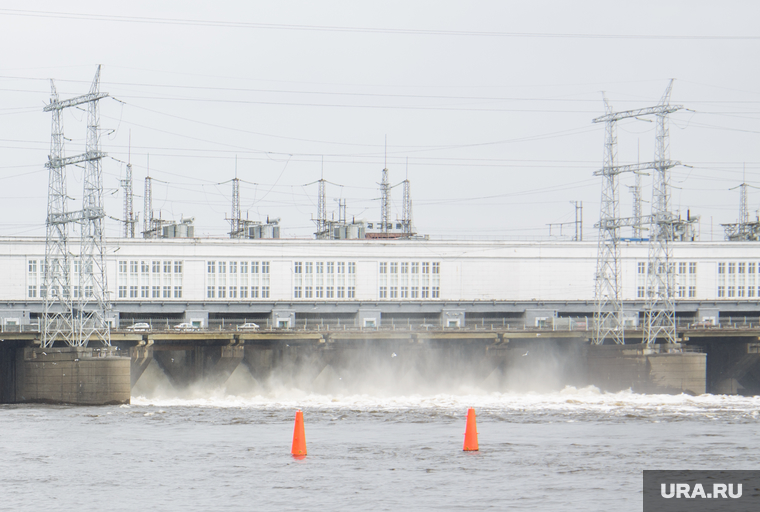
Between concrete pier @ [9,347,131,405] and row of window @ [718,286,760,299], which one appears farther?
row of window @ [718,286,760,299]

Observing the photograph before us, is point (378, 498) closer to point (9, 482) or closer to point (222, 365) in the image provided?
point (9, 482)

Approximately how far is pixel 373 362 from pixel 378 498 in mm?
62633

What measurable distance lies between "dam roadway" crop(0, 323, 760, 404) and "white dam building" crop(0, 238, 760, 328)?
11.9m

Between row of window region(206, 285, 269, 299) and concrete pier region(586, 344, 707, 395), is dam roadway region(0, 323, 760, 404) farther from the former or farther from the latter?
row of window region(206, 285, 269, 299)

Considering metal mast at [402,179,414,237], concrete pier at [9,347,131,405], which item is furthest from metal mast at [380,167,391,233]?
Answer: concrete pier at [9,347,131,405]

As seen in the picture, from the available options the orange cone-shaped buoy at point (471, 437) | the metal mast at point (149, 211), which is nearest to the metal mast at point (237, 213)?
the metal mast at point (149, 211)

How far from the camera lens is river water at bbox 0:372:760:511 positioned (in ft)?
95.6

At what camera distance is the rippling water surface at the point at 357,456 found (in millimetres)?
29156

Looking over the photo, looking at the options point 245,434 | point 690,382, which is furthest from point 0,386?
point 690,382

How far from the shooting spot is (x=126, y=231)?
5103 inches

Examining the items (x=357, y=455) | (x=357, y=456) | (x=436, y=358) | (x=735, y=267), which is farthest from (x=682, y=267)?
(x=357, y=456)

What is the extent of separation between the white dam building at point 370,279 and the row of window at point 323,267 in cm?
10

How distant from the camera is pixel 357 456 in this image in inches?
1540

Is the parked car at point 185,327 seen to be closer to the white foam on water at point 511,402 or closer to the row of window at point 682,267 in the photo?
the white foam on water at point 511,402
